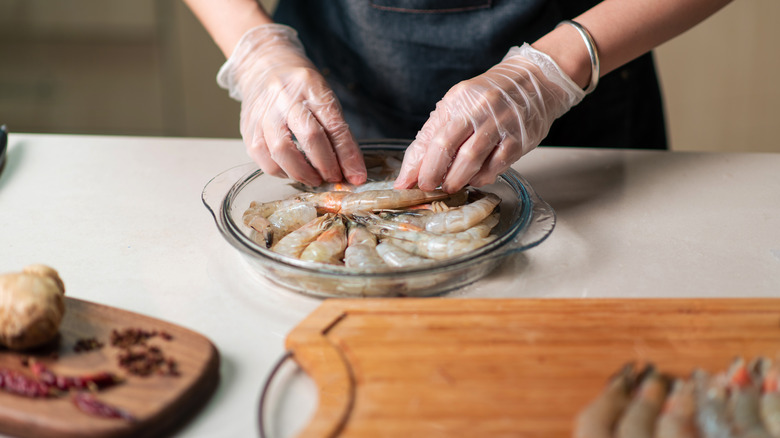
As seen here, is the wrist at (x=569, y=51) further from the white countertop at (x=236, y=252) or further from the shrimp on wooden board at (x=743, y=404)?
the shrimp on wooden board at (x=743, y=404)

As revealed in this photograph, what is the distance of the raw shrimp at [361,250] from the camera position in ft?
3.51

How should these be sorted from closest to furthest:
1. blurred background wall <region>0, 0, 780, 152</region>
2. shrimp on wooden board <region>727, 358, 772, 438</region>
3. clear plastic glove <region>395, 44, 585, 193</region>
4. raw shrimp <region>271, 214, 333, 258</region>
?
shrimp on wooden board <region>727, 358, 772, 438</region> → raw shrimp <region>271, 214, 333, 258</region> → clear plastic glove <region>395, 44, 585, 193</region> → blurred background wall <region>0, 0, 780, 152</region>

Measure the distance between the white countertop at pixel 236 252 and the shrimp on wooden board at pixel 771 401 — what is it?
305 mm

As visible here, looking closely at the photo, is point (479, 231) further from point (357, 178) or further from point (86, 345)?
point (86, 345)

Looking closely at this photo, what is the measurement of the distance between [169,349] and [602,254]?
0.79 meters

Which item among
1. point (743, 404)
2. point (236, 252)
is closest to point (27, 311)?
point (236, 252)

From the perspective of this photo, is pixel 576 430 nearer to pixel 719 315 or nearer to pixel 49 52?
pixel 719 315

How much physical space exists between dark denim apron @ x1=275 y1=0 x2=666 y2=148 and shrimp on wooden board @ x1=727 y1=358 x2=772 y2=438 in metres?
1.12

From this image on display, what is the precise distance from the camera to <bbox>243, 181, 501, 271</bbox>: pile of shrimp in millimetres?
1100

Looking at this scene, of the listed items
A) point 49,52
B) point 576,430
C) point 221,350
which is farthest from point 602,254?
point 49,52

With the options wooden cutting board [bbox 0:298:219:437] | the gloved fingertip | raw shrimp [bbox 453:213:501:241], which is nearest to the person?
the gloved fingertip

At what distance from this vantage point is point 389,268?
1006 millimetres

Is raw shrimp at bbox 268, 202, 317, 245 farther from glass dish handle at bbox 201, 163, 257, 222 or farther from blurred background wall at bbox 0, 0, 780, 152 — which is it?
blurred background wall at bbox 0, 0, 780, 152

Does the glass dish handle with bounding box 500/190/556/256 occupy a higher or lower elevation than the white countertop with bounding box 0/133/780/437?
higher
